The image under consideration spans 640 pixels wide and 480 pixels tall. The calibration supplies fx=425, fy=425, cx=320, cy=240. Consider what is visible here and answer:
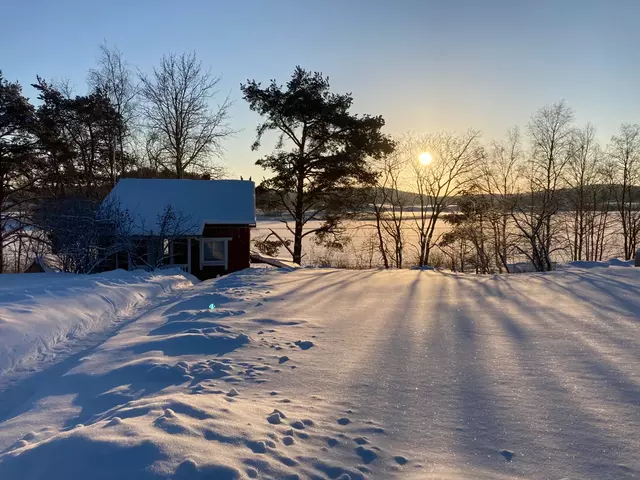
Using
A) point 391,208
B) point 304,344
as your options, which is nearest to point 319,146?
point 391,208

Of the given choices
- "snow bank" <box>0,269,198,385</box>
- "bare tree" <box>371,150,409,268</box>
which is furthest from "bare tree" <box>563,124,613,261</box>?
"snow bank" <box>0,269,198,385</box>

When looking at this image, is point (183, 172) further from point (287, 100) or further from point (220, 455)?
point (220, 455)

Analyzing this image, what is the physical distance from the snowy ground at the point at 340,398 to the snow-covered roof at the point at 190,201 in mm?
11768

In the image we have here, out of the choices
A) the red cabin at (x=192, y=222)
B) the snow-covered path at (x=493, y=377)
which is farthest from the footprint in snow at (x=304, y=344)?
the red cabin at (x=192, y=222)

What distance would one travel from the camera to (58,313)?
671cm

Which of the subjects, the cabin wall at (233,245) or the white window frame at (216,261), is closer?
the white window frame at (216,261)

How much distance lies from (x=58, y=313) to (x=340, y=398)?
5.08m

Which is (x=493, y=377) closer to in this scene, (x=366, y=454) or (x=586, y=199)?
(x=366, y=454)

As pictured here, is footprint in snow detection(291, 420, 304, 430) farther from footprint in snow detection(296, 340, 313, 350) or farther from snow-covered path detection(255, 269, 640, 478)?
footprint in snow detection(296, 340, 313, 350)

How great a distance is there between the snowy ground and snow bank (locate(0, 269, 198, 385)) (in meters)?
0.45

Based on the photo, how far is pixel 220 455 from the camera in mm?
2770

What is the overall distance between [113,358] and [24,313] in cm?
212

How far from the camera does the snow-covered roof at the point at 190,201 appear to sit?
62.1ft

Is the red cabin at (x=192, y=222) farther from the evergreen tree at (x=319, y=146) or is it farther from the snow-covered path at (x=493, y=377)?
the snow-covered path at (x=493, y=377)
